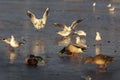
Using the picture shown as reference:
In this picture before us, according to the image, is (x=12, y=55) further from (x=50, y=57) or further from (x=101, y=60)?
(x=101, y=60)

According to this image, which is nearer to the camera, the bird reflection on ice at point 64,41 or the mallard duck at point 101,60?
the mallard duck at point 101,60

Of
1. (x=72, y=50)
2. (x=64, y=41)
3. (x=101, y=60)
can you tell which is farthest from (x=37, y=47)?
(x=101, y=60)

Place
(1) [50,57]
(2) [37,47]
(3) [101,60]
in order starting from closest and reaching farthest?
(3) [101,60]
(1) [50,57]
(2) [37,47]

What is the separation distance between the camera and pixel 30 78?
12.6 meters

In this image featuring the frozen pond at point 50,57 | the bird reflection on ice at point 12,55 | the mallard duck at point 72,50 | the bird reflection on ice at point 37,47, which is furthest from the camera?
the bird reflection on ice at point 37,47

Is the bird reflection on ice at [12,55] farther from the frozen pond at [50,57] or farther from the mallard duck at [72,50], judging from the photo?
the mallard duck at [72,50]

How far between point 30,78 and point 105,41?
28.0ft

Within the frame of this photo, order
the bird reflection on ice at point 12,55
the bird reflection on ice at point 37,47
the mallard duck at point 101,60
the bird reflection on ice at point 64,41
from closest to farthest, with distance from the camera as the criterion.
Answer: the mallard duck at point 101,60 < the bird reflection on ice at point 12,55 < the bird reflection on ice at point 37,47 < the bird reflection on ice at point 64,41

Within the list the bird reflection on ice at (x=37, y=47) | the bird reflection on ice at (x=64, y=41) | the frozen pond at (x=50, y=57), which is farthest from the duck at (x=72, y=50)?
the bird reflection on ice at (x=64, y=41)

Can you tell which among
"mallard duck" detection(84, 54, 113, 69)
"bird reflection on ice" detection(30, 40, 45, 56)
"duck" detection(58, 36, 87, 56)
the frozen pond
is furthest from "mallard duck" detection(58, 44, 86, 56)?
"mallard duck" detection(84, 54, 113, 69)

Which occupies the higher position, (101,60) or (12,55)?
(12,55)

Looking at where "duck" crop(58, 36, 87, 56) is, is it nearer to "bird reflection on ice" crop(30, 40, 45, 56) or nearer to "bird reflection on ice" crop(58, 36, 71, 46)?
"bird reflection on ice" crop(30, 40, 45, 56)

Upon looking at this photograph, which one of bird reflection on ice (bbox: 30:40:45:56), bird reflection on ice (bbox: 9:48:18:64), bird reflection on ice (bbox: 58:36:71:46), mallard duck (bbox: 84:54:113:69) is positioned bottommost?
mallard duck (bbox: 84:54:113:69)

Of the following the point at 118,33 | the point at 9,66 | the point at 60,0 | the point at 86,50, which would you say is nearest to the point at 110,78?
the point at 9,66
